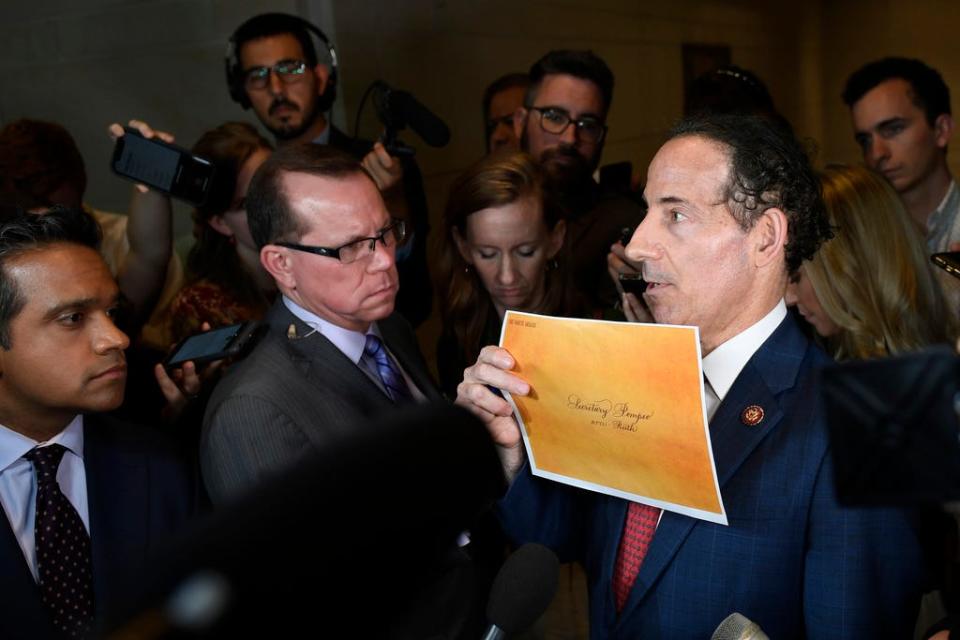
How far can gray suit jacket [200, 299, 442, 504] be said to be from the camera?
163 centimetres

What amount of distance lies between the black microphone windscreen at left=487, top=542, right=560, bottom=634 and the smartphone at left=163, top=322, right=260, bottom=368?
2.99 feet

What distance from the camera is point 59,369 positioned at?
1.68 meters

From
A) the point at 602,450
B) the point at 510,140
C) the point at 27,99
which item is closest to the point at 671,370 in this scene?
the point at 602,450

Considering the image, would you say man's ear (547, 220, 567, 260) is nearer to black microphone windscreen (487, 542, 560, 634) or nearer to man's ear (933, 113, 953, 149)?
man's ear (933, 113, 953, 149)

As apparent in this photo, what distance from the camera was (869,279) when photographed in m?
2.04

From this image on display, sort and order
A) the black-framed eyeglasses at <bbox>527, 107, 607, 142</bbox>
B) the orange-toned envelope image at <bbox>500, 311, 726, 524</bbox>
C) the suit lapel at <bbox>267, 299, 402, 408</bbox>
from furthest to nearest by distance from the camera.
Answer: the black-framed eyeglasses at <bbox>527, 107, 607, 142</bbox> < the suit lapel at <bbox>267, 299, 402, 408</bbox> < the orange-toned envelope image at <bbox>500, 311, 726, 524</bbox>

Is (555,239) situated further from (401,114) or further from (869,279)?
(869,279)

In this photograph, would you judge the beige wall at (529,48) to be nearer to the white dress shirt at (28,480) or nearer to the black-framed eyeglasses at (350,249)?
the black-framed eyeglasses at (350,249)

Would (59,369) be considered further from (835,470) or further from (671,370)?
(835,470)

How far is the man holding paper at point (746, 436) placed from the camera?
130cm

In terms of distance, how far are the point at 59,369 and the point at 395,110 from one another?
1378 millimetres

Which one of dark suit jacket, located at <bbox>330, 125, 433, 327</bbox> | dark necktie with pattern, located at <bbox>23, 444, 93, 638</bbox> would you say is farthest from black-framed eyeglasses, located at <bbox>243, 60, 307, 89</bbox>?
dark necktie with pattern, located at <bbox>23, 444, 93, 638</bbox>

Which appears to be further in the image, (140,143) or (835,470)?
(140,143)

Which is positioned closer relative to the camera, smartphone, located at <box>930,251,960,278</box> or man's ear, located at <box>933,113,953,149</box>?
smartphone, located at <box>930,251,960,278</box>
